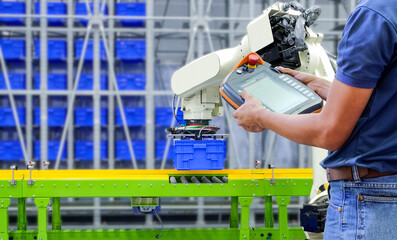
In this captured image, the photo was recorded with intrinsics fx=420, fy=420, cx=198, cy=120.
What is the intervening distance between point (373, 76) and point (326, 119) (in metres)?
0.16

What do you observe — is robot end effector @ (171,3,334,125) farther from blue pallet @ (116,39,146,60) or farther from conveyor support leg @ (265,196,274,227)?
Answer: blue pallet @ (116,39,146,60)

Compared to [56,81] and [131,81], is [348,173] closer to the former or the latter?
[131,81]

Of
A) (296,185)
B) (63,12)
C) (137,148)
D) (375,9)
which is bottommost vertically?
(137,148)

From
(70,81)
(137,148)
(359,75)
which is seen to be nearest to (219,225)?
(137,148)

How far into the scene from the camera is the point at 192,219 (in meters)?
7.14

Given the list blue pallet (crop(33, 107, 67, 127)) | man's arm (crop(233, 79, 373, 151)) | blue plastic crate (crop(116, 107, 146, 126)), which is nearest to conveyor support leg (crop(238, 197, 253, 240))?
man's arm (crop(233, 79, 373, 151))

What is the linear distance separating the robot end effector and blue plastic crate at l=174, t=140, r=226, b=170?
0.18 m

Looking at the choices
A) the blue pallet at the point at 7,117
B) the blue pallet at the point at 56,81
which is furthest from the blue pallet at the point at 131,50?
the blue pallet at the point at 7,117

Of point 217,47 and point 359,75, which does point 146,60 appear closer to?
point 217,47

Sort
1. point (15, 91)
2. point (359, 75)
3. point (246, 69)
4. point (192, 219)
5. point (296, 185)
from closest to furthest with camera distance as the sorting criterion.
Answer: point (359, 75), point (246, 69), point (296, 185), point (15, 91), point (192, 219)

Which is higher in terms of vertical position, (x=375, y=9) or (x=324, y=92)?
(x=375, y=9)

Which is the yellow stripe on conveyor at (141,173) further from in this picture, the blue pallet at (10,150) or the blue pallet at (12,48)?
the blue pallet at (12,48)

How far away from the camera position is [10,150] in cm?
654

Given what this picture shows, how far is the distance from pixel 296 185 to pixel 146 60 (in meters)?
4.47
